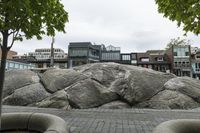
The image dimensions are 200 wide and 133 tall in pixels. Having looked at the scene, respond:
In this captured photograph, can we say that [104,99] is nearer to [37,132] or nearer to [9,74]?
[9,74]

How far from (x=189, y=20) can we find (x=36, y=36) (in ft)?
10.1

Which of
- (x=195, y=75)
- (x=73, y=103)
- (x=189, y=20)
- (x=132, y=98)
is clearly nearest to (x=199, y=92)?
(x=132, y=98)

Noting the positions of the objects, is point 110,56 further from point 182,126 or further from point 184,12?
point 182,126

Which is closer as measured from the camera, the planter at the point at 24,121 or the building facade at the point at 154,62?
the planter at the point at 24,121

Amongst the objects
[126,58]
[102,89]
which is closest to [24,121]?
[102,89]

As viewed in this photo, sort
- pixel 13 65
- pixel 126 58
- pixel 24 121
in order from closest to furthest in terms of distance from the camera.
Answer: pixel 24 121
pixel 13 65
pixel 126 58

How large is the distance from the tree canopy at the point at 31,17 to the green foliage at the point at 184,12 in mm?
2047

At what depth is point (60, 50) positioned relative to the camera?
128 metres

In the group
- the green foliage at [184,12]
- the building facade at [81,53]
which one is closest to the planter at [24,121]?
the green foliage at [184,12]

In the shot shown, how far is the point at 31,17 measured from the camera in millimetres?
4449

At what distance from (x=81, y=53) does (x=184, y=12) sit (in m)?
57.5

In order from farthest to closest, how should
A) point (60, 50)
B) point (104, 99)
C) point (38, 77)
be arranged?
point (60, 50)
point (38, 77)
point (104, 99)

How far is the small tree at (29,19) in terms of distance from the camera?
4.16m

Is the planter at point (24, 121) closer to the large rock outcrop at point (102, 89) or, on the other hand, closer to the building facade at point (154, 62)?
the large rock outcrop at point (102, 89)
